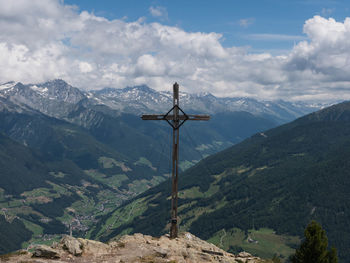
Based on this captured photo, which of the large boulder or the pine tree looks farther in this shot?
the pine tree

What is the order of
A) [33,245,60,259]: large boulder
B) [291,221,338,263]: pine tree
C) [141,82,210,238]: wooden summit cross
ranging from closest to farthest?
[33,245,60,259]: large boulder → [291,221,338,263]: pine tree → [141,82,210,238]: wooden summit cross

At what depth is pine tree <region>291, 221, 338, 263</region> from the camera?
4288 cm

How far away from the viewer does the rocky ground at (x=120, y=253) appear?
3634cm

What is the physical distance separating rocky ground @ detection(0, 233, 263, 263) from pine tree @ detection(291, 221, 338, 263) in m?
6.54

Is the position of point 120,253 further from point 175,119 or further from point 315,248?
point 315,248

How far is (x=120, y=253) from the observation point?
39.8 meters

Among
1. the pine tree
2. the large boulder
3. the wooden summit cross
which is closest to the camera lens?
the large boulder

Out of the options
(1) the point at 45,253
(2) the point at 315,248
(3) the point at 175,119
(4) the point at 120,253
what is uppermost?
(3) the point at 175,119

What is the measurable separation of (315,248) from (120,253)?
25.9 metres

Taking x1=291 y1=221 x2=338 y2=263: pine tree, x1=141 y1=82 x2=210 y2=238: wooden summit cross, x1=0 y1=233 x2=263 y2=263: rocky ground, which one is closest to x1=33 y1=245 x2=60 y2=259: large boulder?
x1=0 y1=233 x2=263 y2=263: rocky ground

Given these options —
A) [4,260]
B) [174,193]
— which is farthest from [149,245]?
[4,260]

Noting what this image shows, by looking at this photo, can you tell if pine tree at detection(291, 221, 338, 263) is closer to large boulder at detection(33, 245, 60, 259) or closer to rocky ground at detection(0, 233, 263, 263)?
rocky ground at detection(0, 233, 263, 263)

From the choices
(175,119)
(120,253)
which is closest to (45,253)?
(120,253)

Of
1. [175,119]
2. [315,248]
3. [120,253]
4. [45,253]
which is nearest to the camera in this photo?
[45,253]
